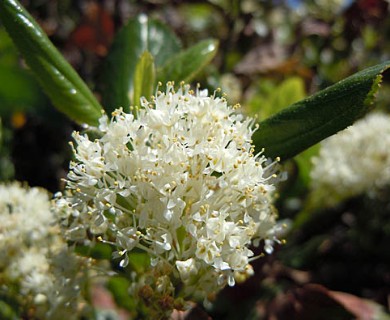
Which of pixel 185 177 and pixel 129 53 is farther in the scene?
pixel 129 53

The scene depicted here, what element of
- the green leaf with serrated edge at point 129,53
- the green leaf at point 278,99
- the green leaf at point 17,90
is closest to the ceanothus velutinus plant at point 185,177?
the green leaf with serrated edge at point 129,53

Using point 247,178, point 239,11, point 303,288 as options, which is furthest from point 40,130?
point 247,178

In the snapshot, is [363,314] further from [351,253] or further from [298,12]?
[298,12]

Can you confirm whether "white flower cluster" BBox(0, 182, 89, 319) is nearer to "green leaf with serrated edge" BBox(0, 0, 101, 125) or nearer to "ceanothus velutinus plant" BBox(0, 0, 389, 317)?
"ceanothus velutinus plant" BBox(0, 0, 389, 317)

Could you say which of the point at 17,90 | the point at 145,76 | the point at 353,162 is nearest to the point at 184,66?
the point at 145,76

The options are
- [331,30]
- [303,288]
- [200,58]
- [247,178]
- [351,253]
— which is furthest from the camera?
[331,30]

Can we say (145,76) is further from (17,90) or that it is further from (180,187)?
(17,90)

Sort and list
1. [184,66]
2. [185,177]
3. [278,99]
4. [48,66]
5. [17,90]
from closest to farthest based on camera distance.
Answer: [185,177] → [48,66] → [184,66] → [278,99] → [17,90]
